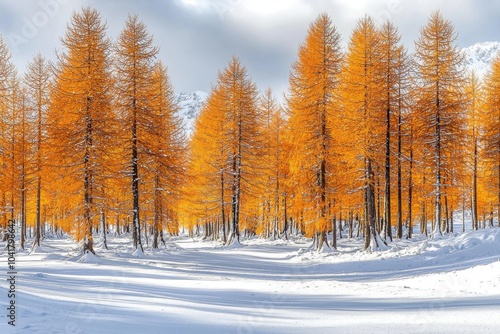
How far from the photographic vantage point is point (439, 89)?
2389 cm

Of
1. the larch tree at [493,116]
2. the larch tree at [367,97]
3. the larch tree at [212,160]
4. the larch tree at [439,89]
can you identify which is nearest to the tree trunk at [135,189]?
the larch tree at [212,160]

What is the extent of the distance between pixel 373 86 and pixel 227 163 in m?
13.1

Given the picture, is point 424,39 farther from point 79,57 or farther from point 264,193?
point 79,57

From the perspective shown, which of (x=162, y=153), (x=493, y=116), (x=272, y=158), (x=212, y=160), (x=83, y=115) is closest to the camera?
(x=83, y=115)

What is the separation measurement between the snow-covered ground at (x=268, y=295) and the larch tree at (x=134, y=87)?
555cm

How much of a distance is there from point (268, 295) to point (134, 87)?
1479 cm

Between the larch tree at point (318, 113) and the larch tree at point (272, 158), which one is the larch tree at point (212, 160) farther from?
the larch tree at point (318, 113)

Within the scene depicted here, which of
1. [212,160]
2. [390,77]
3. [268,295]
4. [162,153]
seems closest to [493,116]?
[390,77]

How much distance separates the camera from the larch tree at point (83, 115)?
1845 centimetres

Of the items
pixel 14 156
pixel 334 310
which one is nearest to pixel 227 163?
pixel 14 156

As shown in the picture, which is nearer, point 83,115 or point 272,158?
point 83,115

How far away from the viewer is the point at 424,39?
2397cm

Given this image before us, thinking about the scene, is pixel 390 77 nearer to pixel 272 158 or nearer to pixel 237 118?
pixel 237 118

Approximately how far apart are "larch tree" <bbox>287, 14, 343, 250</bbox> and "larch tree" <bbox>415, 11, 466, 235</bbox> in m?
6.68
